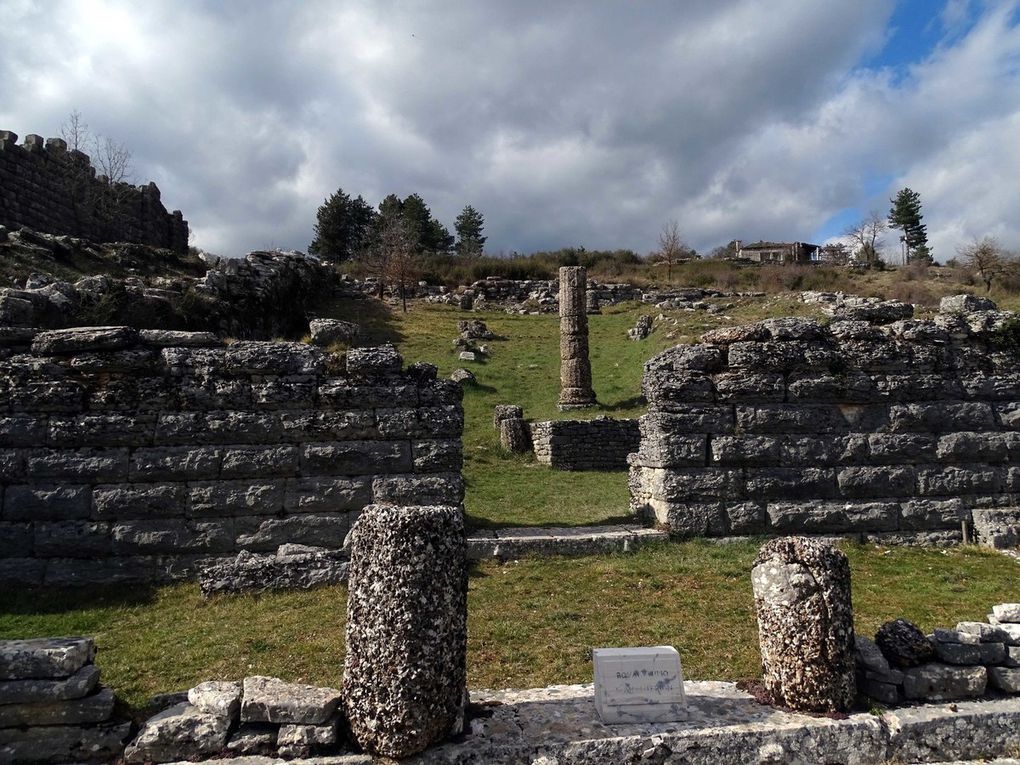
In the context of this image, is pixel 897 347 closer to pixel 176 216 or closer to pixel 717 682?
pixel 717 682

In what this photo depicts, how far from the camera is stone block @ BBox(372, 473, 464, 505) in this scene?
945 cm

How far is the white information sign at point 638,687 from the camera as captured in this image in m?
4.65

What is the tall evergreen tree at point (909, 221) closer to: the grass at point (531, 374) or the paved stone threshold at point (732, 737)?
the grass at point (531, 374)

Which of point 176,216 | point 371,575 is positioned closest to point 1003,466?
point 371,575

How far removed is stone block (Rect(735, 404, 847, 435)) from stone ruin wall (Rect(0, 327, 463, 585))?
166 inches

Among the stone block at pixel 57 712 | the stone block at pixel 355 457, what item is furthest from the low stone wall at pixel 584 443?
the stone block at pixel 57 712

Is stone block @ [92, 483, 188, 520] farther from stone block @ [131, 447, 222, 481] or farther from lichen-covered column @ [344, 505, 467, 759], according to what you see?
lichen-covered column @ [344, 505, 467, 759]

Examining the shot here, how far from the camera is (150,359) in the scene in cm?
935

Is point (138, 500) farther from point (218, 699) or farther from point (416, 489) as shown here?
point (218, 699)

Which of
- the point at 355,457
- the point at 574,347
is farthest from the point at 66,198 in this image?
the point at 355,457

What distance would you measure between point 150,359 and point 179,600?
3206 mm

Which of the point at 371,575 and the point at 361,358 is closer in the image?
the point at 371,575

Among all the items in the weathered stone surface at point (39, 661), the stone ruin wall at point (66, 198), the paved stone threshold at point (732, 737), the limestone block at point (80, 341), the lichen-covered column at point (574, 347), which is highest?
the stone ruin wall at point (66, 198)

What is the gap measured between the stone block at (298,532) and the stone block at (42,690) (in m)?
4.99
